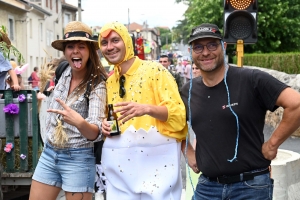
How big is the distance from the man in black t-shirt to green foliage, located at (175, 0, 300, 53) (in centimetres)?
3067

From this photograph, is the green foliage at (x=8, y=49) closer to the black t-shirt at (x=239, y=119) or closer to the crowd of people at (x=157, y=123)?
the crowd of people at (x=157, y=123)

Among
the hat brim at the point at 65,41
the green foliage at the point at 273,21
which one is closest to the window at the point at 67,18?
the green foliage at the point at 273,21

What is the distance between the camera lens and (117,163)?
3.64 meters

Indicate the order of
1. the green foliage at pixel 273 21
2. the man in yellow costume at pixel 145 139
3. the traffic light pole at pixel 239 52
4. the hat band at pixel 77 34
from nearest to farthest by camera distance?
the man in yellow costume at pixel 145 139, the hat band at pixel 77 34, the traffic light pole at pixel 239 52, the green foliage at pixel 273 21

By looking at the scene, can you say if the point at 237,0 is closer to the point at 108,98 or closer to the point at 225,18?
the point at 225,18

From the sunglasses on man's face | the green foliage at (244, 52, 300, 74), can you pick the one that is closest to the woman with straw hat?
the sunglasses on man's face

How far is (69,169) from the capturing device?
3.90 m

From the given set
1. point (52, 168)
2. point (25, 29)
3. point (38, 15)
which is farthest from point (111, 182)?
point (38, 15)

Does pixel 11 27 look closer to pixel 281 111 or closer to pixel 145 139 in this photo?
pixel 281 111

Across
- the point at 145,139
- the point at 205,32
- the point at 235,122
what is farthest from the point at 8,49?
the point at 235,122

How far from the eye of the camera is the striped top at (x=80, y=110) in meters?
3.80

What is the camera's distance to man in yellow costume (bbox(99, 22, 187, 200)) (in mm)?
3564

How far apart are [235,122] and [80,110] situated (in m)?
1.25

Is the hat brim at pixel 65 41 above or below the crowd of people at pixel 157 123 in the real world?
above
